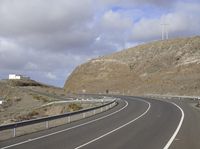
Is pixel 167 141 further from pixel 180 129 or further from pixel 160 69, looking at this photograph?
pixel 160 69

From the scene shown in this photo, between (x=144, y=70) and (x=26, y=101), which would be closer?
(x=26, y=101)

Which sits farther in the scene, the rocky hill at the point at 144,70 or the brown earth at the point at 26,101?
the rocky hill at the point at 144,70

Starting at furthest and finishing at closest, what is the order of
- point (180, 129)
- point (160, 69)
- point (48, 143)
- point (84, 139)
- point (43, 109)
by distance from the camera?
point (160, 69) < point (43, 109) < point (180, 129) < point (84, 139) < point (48, 143)

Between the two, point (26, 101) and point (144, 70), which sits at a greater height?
point (144, 70)

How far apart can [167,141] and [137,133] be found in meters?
3.59

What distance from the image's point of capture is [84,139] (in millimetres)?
19812

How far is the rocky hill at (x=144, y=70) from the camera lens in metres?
114

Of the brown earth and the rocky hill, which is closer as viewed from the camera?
the brown earth

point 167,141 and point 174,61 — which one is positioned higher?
point 174,61

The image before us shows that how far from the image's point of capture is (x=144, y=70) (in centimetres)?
13262

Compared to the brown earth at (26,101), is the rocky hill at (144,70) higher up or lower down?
higher up

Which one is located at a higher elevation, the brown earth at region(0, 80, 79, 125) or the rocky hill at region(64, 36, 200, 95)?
the rocky hill at region(64, 36, 200, 95)

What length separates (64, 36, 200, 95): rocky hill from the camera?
375 ft

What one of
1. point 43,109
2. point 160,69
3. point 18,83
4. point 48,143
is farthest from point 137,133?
point 18,83
